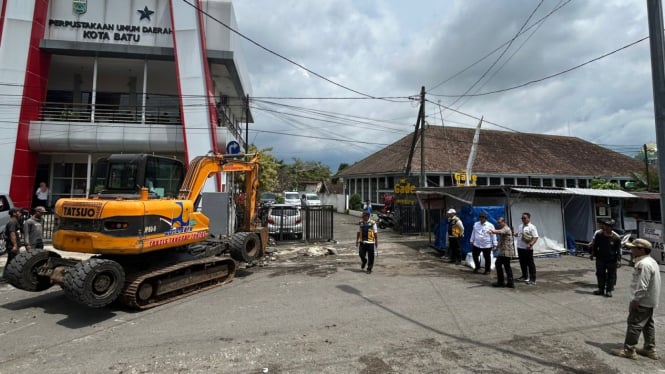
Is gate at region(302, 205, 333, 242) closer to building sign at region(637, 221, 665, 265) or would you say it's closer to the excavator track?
the excavator track

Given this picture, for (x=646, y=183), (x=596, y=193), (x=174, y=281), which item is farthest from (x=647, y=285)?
(x=646, y=183)

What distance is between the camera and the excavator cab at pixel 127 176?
21.9 ft

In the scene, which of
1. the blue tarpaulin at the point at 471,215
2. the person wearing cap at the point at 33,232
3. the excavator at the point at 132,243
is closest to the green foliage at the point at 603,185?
the blue tarpaulin at the point at 471,215

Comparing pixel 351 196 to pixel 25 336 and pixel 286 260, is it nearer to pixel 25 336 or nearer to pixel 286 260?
pixel 286 260

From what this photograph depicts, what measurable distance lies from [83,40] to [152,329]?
1697 cm

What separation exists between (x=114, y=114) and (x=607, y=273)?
1986 cm

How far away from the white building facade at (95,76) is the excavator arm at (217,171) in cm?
520

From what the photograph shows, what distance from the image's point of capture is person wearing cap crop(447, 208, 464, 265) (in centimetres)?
1085

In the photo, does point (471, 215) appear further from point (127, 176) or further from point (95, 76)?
point (95, 76)

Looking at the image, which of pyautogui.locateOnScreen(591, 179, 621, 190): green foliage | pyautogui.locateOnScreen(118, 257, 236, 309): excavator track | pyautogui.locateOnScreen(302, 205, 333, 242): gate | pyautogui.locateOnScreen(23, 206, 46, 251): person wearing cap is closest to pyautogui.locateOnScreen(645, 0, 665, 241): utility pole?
pyautogui.locateOnScreen(118, 257, 236, 309): excavator track

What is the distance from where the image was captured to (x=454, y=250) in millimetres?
11070

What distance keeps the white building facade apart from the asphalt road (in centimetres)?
936

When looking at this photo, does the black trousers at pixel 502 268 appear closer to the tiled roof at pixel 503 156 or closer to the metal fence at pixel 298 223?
the metal fence at pixel 298 223

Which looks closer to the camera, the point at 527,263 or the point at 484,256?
the point at 527,263
